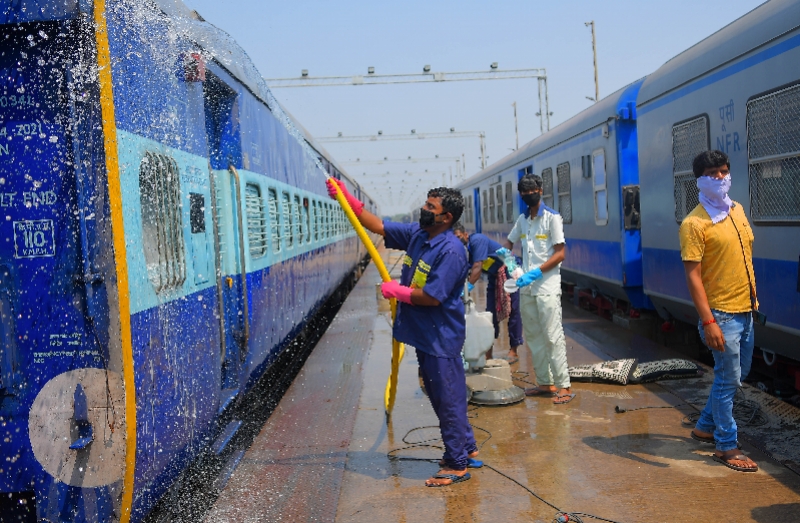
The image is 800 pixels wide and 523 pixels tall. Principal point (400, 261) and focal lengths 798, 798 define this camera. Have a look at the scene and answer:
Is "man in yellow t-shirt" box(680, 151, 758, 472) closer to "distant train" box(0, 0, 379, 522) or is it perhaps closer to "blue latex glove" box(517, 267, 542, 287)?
"blue latex glove" box(517, 267, 542, 287)

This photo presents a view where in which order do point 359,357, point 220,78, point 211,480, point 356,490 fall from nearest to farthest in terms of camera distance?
point 356,490, point 211,480, point 220,78, point 359,357

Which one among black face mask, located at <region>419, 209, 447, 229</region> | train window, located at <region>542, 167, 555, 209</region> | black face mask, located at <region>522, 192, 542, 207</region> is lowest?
black face mask, located at <region>419, 209, 447, 229</region>

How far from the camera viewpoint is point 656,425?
6.16 meters

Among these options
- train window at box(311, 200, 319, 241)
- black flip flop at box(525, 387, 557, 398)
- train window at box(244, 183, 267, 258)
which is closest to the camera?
train window at box(244, 183, 267, 258)

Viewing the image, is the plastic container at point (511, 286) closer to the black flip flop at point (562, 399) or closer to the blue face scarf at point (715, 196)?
the black flip flop at point (562, 399)

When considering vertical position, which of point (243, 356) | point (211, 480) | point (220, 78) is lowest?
point (211, 480)

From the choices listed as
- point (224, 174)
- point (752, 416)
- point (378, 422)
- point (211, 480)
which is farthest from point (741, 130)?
point (211, 480)

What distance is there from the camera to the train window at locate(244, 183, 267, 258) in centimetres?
716

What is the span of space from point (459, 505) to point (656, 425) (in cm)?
216

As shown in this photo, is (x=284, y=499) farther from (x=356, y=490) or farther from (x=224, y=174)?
(x=224, y=174)

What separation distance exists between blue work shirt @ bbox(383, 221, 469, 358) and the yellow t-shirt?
144 cm

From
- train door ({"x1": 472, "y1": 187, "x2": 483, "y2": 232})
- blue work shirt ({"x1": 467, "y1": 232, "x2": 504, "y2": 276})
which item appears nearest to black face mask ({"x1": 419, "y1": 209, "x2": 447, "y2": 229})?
blue work shirt ({"x1": 467, "y1": 232, "x2": 504, "y2": 276})

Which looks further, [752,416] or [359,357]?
[359,357]

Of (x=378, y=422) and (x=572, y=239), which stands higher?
(x=572, y=239)
